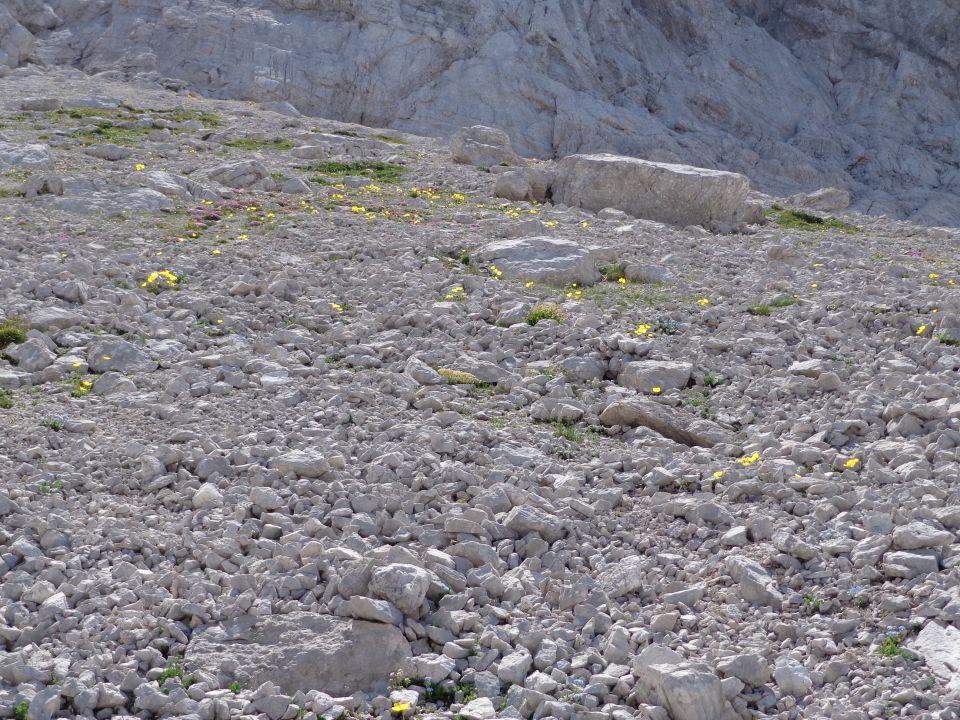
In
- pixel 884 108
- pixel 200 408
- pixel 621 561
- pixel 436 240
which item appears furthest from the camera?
pixel 884 108

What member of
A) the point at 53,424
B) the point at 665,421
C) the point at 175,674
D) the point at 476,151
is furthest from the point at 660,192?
the point at 175,674

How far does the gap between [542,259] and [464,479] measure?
827 centimetres

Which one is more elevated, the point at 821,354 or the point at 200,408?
the point at 821,354

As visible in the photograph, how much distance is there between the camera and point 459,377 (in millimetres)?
11930

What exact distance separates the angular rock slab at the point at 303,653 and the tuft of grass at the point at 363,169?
18900 mm

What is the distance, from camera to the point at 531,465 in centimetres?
984

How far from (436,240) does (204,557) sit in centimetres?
1107

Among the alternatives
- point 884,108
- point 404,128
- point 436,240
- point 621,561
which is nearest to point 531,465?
point 621,561

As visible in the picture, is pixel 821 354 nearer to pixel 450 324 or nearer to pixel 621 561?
pixel 450 324

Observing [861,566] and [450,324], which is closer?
[861,566]

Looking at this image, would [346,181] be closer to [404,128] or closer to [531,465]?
[531,465]

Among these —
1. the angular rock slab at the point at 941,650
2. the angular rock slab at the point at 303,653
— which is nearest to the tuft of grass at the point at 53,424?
the angular rock slab at the point at 303,653

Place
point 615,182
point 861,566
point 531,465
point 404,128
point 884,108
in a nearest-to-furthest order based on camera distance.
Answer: point 861,566, point 531,465, point 615,182, point 404,128, point 884,108

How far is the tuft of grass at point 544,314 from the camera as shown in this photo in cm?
1407
